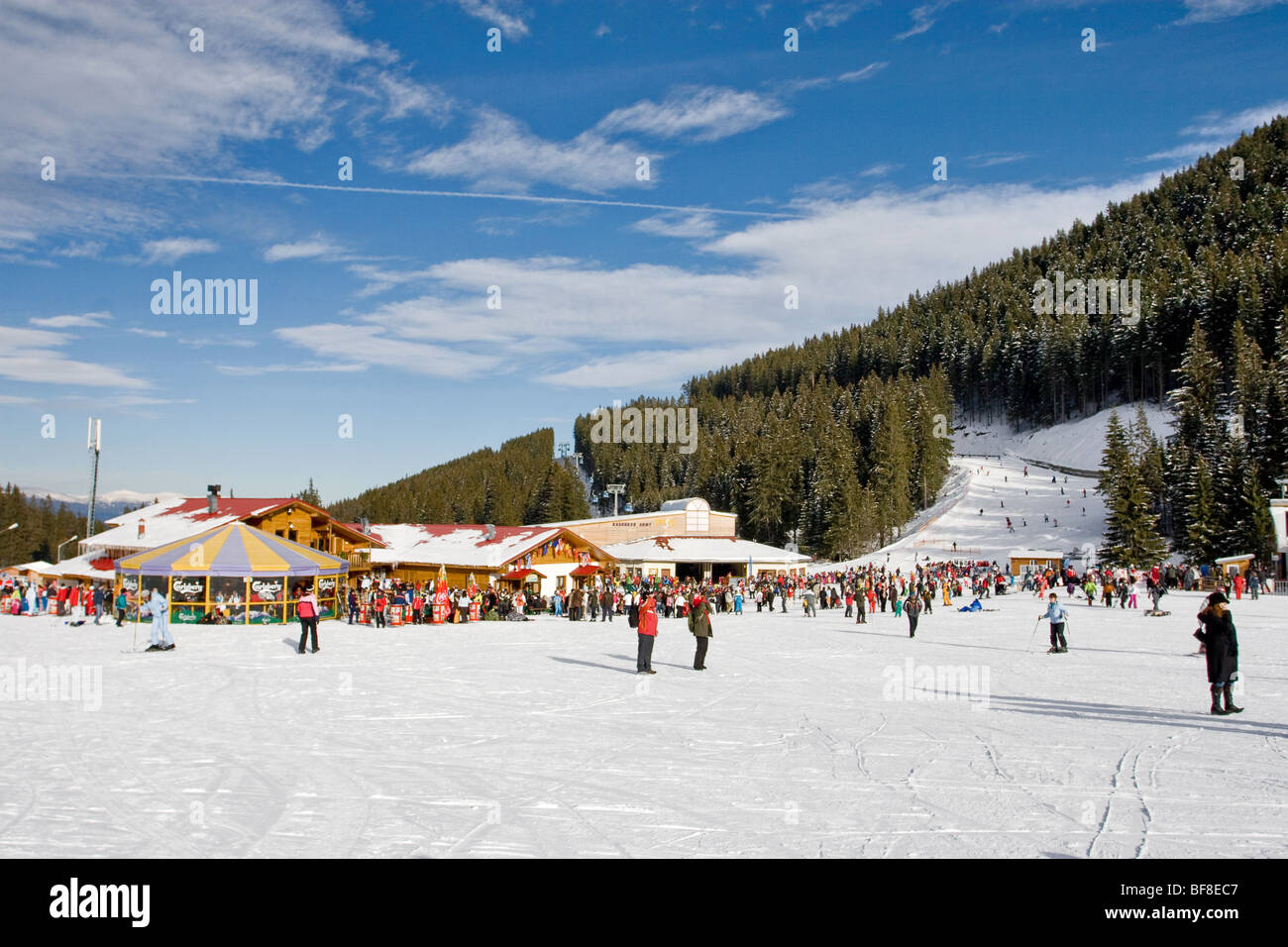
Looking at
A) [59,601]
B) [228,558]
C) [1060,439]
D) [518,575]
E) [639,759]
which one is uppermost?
[1060,439]

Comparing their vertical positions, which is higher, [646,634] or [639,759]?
[646,634]

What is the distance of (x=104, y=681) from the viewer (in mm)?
13250

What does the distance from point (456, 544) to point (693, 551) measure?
1853 cm

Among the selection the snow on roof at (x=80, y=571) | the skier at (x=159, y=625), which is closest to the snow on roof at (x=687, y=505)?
the snow on roof at (x=80, y=571)

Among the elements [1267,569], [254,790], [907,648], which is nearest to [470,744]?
[254,790]

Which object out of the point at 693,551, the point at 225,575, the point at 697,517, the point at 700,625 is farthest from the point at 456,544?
the point at 700,625

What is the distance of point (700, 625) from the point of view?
1473 cm

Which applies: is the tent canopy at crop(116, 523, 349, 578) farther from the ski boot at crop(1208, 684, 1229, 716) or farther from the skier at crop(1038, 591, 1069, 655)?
the ski boot at crop(1208, 684, 1229, 716)

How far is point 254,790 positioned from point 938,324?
143 meters

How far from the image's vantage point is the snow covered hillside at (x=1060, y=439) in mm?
84875

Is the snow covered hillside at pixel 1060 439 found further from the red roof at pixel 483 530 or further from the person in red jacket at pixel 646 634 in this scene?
the person in red jacket at pixel 646 634

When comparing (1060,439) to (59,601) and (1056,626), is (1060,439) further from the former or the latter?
(59,601)

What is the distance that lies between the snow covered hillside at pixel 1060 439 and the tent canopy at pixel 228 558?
74960 mm
